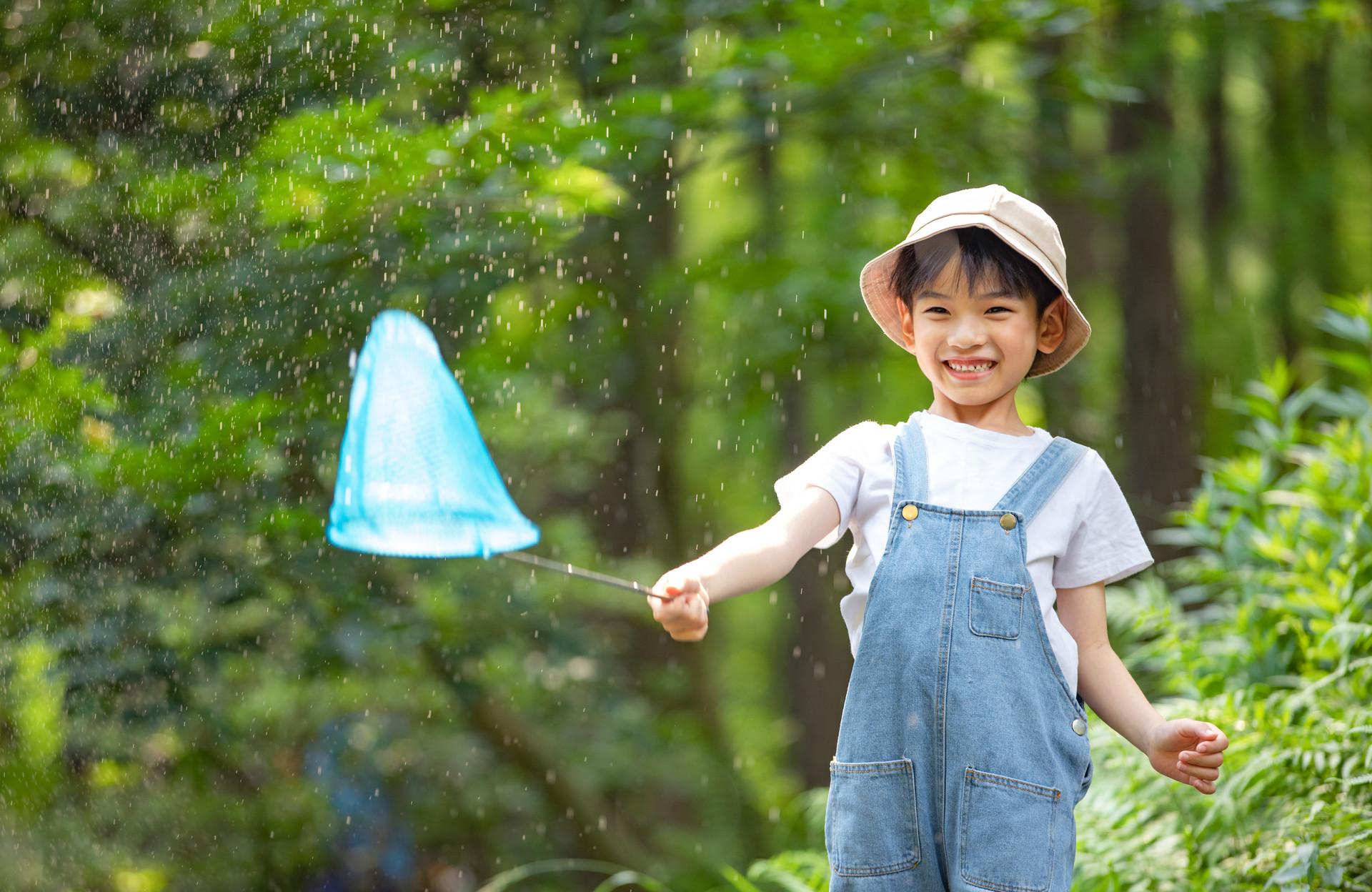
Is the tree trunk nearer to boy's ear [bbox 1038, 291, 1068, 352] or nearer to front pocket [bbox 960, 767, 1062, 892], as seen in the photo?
boy's ear [bbox 1038, 291, 1068, 352]

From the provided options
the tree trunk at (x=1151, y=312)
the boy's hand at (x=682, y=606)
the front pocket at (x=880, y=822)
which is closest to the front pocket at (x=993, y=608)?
the front pocket at (x=880, y=822)

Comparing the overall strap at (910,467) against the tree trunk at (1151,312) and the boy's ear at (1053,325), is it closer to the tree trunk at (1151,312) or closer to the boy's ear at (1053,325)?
the boy's ear at (1053,325)

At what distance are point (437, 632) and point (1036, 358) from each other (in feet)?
13.0

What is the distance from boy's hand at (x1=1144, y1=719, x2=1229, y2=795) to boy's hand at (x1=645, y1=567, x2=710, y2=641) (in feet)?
2.65

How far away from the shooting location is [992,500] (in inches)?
80.8

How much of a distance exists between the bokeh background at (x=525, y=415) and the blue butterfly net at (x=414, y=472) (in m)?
2.07

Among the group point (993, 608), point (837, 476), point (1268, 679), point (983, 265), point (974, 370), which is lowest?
point (1268, 679)

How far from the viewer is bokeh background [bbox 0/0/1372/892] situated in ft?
14.2

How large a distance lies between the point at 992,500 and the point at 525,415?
5060 mm

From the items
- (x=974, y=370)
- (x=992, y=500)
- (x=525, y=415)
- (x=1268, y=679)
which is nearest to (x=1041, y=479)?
(x=992, y=500)

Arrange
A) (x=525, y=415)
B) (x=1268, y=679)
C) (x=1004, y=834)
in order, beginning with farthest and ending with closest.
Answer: (x=525, y=415) → (x=1268, y=679) → (x=1004, y=834)

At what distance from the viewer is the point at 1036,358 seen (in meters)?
2.35

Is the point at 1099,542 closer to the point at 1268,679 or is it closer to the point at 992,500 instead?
the point at 992,500

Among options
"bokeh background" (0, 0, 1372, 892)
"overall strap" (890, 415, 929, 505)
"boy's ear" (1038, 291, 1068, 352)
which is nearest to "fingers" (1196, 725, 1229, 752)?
"overall strap" (890, 415, 929, 505)
